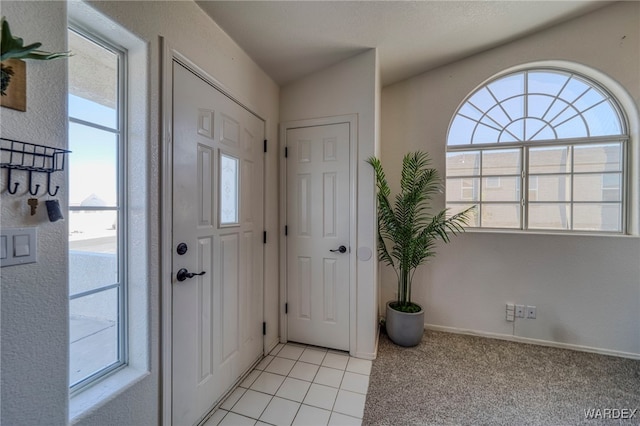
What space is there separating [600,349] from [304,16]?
3.55 m

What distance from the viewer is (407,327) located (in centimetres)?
229

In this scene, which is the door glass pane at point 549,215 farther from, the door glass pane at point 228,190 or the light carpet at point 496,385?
the door glass pane at point 228,190

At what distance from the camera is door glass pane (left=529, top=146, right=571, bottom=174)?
2.42 m

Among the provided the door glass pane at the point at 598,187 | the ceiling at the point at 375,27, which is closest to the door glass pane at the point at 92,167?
the ceiling at the point at 375,27

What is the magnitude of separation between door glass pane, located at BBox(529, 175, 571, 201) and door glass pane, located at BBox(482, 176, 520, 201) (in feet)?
0.39

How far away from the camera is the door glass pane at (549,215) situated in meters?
2.42

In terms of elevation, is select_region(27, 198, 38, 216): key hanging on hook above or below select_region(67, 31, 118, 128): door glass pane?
below

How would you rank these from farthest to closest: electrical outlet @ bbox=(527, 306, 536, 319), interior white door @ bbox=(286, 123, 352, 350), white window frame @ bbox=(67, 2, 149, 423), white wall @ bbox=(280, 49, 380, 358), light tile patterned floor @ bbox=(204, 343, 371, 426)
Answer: electrical outlet @ bbox=(527, 306, 536, 319) → interior white door @ bbox=(286, 123, 352, 350) → white wall @ bbox=(280, 49, 380, 358) → light tile patterned floor @ bbox=(204, 343, 371, 426) → white window frame @ bbox=(67, 2, 149, 423)

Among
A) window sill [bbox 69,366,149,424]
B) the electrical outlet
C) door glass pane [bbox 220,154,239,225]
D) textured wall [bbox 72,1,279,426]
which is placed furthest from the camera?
the electrical outlet

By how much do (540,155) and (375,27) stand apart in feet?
6.52

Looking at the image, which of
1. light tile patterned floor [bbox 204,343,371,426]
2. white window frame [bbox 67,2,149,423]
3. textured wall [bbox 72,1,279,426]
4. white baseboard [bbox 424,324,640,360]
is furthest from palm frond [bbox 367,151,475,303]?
white window frame [bbox 67,2,149,423]

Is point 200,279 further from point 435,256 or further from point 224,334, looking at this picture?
point 435,256

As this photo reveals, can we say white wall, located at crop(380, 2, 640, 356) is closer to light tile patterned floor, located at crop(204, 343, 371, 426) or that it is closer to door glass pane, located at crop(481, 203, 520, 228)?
door glass pane, located at crop(481, 203, 520, 228)

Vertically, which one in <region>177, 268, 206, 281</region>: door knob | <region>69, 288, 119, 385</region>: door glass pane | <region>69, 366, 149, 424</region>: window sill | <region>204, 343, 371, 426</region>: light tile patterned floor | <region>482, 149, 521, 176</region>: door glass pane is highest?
<region>482, 149, 521, 176</region>: door glass pane
